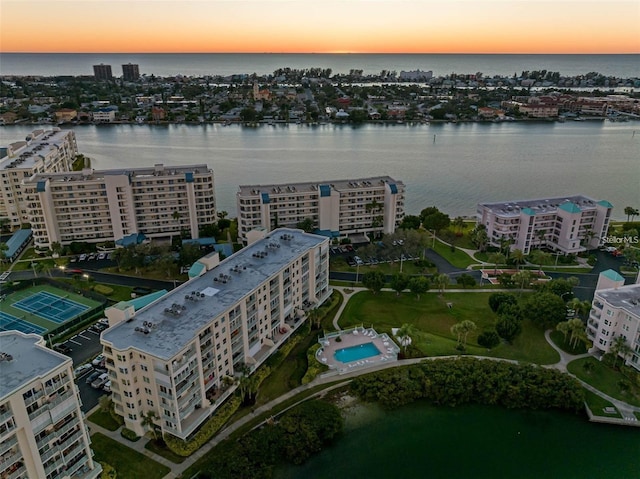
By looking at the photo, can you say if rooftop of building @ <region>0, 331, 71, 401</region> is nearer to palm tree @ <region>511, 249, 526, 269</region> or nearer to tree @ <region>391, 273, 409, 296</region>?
tree @ <region>391, 273, 409, 296</region>

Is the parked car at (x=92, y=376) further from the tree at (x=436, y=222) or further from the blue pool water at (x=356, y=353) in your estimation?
the tree at (x=436, y=222)

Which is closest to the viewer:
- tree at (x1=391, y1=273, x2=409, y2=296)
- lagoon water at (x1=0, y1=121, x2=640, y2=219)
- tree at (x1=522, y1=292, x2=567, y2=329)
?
tree at (x1=522, y1=292, x2=567, y2=329)

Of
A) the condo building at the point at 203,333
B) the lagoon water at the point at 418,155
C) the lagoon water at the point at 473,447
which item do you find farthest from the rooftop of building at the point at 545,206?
the lagoon water at the point at 473,447

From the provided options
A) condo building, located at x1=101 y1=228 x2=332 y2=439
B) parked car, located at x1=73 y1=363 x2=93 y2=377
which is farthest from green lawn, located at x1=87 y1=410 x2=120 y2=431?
parked car, located at x1=73 y1=363 x2=93 y2=377

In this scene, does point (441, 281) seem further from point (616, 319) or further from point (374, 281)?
point (616, 319)

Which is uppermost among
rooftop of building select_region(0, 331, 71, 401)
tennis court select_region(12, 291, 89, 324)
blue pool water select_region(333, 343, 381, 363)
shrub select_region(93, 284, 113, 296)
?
rooftop of building select_region(0, 331, 71, 401)

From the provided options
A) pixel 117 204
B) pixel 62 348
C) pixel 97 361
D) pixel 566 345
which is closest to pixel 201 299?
pixel 97 361
